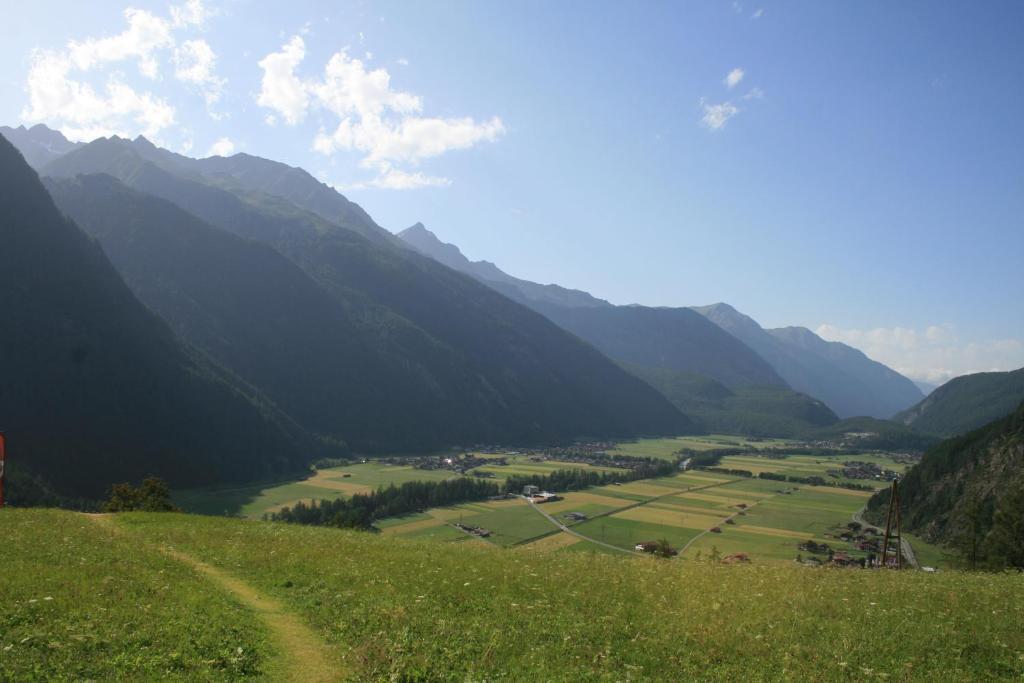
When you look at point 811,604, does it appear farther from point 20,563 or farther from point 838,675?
point 20,563

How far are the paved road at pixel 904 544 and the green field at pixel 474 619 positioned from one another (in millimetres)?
77063

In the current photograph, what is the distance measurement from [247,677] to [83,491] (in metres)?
200

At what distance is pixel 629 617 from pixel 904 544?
443 feet

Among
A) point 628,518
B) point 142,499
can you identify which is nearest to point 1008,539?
point 142,499

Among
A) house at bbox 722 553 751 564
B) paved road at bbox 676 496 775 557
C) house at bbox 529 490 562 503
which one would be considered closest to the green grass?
house at bbox 722 553 751 564

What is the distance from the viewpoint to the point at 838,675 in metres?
15.8

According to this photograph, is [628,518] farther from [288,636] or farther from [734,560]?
[288,636]

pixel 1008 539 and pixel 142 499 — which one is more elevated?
pixel 142 499

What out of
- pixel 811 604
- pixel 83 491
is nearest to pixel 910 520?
pixel 811 604

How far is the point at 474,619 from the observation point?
19.1m

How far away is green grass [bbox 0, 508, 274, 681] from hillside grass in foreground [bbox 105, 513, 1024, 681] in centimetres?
261

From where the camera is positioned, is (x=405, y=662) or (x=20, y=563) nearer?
(x=405, y=662)

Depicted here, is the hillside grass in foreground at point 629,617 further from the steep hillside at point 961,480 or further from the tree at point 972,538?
the steep hillside at point 961,480

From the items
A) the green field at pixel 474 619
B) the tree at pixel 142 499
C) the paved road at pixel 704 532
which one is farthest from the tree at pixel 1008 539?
the tree at pixel 142 499
